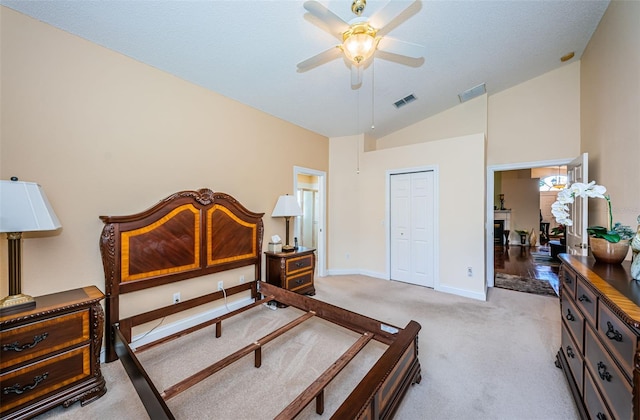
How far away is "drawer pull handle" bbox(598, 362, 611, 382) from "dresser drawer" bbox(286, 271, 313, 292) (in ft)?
9.22

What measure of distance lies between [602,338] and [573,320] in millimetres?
608

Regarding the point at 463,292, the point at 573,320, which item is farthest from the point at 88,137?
the point at 463,292

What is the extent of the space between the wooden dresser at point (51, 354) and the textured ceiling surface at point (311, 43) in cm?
215

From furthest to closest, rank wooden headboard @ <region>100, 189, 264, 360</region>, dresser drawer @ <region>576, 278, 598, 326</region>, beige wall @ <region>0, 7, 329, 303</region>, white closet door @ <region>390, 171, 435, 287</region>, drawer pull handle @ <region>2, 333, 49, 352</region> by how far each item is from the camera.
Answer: white closet door @ <region>390, 171, 435, 287</region> < wooden headboard @ <region>100, 189, 264, 360</region> < beige wall @ <region>0, 7, 329, 303</region> < drawer pull handle @ <region>2, 333, 49, 352</region> < dresser drawer @ <region>576, 278, 598, 326</region>

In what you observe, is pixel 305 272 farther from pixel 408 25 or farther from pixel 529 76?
pixel 529 76

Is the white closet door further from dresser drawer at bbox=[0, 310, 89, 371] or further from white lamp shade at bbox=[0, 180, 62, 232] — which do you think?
white lamp shade at bbox=[0, 180, 62, 232]

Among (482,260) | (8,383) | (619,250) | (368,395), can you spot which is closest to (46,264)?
(8,383)

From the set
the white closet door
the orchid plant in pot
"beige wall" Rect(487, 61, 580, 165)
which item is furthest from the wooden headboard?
"beige wall" Rect(487, 61, 580, 165)

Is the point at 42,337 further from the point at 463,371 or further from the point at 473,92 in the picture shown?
the point at 473,92

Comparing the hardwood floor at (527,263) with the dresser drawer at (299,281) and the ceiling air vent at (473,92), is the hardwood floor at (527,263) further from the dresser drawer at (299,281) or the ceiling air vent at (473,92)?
the dresser drawer at (299,281)

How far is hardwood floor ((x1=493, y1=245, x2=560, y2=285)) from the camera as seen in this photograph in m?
4.97

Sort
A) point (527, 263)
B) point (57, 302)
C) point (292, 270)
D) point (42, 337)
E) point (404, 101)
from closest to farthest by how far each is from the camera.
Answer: point (42, 337)
point (57, 302)
point (292, 270)
point (404, 101)
point (527, 263)

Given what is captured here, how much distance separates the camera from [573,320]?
68.9 inches

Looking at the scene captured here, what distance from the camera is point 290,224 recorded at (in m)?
4.11
